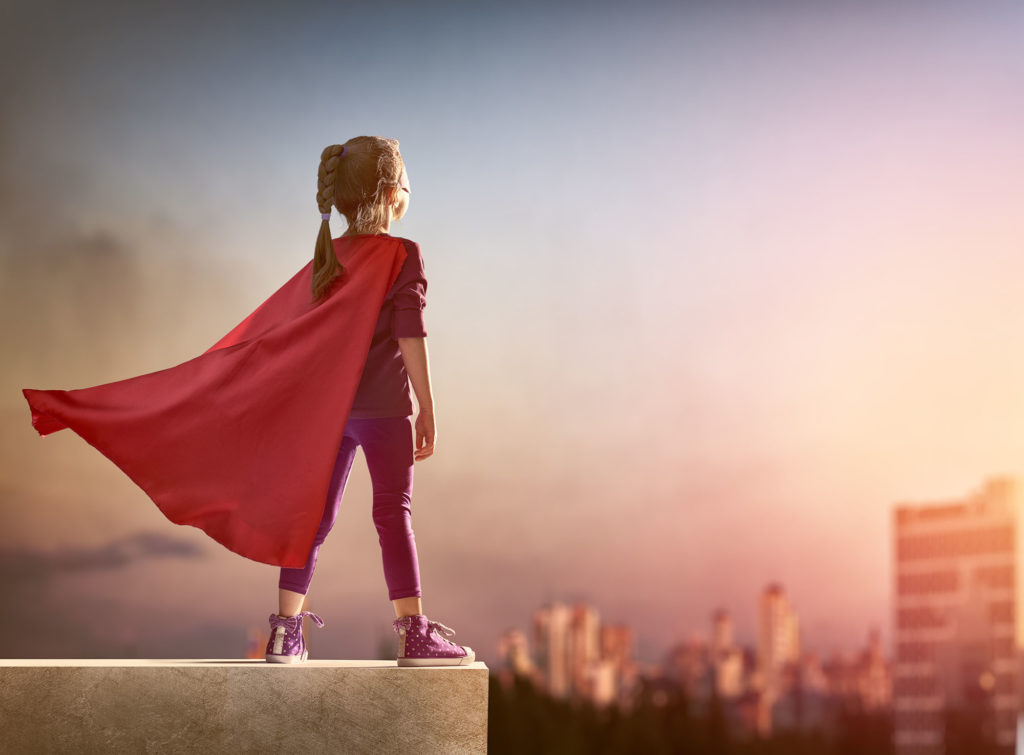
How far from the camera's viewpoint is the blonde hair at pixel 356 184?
9.14 ft

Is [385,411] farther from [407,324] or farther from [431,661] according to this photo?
[431,661]

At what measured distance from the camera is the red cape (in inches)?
103

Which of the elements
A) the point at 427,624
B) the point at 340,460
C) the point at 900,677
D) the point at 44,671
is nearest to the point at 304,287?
the point at 340,460

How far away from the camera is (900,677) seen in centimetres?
4022

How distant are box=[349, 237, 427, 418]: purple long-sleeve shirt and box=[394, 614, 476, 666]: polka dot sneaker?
1.68ft

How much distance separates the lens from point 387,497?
2656 mm

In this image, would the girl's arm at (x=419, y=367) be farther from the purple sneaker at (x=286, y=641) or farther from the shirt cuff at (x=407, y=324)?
the purple sneaker at (x=286, y=641)

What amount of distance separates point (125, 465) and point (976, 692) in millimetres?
34013

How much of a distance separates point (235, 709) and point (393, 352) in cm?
92

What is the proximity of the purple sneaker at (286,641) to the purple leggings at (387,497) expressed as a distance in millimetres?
81

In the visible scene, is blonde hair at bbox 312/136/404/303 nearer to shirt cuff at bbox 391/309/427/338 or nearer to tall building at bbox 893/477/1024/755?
shirt cuff at bbox 391/309/427/338

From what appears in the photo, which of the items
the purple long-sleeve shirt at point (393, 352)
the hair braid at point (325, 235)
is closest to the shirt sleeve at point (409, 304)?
the purple long-sleeve shirt at point (393, 352)

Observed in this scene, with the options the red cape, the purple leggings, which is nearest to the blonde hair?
the red cape

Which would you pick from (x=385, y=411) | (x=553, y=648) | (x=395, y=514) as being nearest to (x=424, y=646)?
(x=395, y=514)
